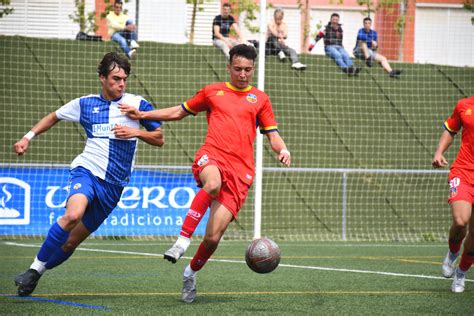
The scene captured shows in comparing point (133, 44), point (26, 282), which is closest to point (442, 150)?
point (26, 282)

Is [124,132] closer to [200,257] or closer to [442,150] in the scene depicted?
[200,257]

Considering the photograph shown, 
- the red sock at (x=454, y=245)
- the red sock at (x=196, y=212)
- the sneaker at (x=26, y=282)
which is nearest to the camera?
the sneaker at (x=26, y=282)

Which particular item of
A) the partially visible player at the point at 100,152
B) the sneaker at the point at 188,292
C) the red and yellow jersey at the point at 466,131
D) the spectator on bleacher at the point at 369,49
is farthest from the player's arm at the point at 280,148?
the spectator on bleacher at the point at 369,49

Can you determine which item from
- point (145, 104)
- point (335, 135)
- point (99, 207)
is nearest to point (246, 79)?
point (145, 104)

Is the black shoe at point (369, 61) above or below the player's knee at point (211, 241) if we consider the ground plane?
above

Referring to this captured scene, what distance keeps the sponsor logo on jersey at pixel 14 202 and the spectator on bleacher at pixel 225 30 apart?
552 centimetres

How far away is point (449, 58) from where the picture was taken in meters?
22.4

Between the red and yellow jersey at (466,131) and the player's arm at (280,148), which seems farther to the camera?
the red and yellow jersey at (466,131)

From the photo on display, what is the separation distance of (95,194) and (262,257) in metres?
1.52

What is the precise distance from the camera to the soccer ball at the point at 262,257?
7.48 metres

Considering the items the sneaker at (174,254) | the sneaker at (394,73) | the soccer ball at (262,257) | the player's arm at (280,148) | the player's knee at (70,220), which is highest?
the sneaker at (394,73)

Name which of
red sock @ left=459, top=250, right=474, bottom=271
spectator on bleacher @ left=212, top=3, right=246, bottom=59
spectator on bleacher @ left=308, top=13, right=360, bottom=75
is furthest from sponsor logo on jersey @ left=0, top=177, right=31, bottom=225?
red sock @ left=459, top=250, right=474, bottom=271

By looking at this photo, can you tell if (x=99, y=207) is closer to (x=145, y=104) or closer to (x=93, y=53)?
(x=145, y=104)

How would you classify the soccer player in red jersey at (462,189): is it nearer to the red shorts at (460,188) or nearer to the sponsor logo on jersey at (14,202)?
the red shorts at (460,188)
